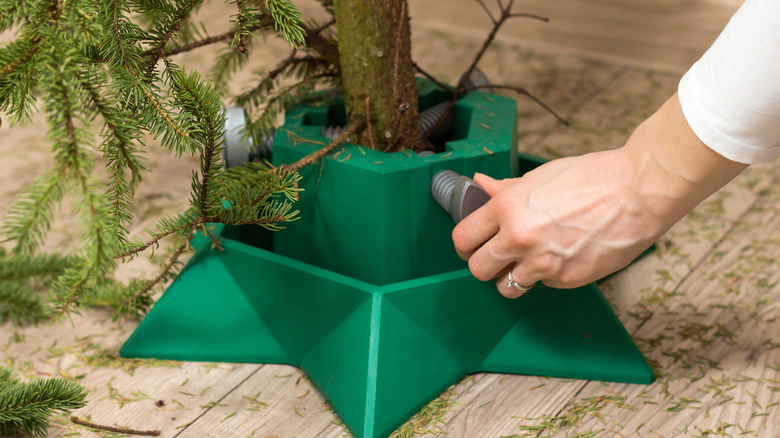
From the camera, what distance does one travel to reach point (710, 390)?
28.5 inches

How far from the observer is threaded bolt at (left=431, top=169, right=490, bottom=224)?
2.11 feet

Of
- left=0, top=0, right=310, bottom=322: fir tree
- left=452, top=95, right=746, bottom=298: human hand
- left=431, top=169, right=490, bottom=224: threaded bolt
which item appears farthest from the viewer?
left=431, top=169, right=490, bottom=224: threaded bolt

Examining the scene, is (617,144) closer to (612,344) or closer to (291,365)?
(612,344)

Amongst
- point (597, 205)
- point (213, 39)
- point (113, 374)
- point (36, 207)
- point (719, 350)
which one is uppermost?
point (213, 39)

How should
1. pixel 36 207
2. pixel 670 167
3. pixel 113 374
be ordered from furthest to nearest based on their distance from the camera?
pixel 113 374
pixel 670 167
pixel 36 207

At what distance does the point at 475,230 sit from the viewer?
64 cm

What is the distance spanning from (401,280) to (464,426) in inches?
6.0

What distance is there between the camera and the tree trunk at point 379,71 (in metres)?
0.70

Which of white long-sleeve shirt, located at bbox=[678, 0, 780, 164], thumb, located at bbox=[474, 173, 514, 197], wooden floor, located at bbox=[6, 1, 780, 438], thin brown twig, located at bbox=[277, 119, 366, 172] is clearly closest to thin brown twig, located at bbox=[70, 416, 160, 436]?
wooden floor, located at bbox=[6, 1, 780, 438]

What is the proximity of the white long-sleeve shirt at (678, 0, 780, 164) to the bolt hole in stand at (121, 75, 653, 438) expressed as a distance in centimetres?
23

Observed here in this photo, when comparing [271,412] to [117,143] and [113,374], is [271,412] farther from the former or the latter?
[117,143]

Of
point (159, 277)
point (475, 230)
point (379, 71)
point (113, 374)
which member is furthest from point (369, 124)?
point (113, 374)

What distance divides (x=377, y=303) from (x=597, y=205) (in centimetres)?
22

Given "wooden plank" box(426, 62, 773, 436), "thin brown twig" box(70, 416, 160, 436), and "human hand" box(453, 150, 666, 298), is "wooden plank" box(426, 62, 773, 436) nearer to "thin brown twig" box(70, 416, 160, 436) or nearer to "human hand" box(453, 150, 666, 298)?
"human hand" box(453, 150, 666, 298)
